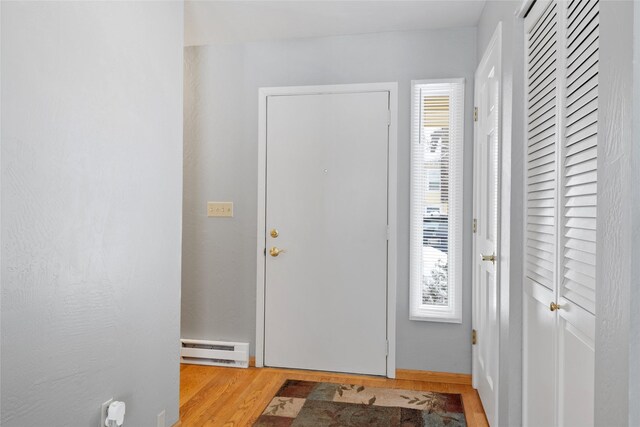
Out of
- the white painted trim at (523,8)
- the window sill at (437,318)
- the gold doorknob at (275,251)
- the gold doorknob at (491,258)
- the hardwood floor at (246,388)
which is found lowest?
the hardwood floor at (246,388)

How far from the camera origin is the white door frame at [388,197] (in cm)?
314

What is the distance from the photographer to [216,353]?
3.38 metres

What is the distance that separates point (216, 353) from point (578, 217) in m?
2.74

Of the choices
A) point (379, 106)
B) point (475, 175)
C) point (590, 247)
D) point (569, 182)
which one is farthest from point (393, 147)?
point (590, 247)

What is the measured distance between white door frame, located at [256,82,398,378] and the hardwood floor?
0.52ft

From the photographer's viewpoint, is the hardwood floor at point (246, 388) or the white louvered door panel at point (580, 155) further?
the hardwood floor at point (246, 388)

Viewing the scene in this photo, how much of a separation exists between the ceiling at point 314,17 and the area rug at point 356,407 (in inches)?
93.6

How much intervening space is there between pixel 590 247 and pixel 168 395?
201 cm

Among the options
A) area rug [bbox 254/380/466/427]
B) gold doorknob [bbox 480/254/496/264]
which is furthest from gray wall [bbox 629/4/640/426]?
area rug [bbox 254/380/466/427]

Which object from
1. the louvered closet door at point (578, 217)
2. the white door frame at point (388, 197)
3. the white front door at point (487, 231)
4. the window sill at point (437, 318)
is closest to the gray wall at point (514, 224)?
the white front door at point (487, 231)

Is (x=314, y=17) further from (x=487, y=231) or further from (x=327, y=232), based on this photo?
(x=487, y=231)

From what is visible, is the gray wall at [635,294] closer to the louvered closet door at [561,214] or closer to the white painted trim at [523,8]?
the louvered closet door at [561,214]

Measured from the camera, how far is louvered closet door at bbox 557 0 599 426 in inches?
48.6

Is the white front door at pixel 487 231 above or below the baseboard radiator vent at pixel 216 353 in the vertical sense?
above
